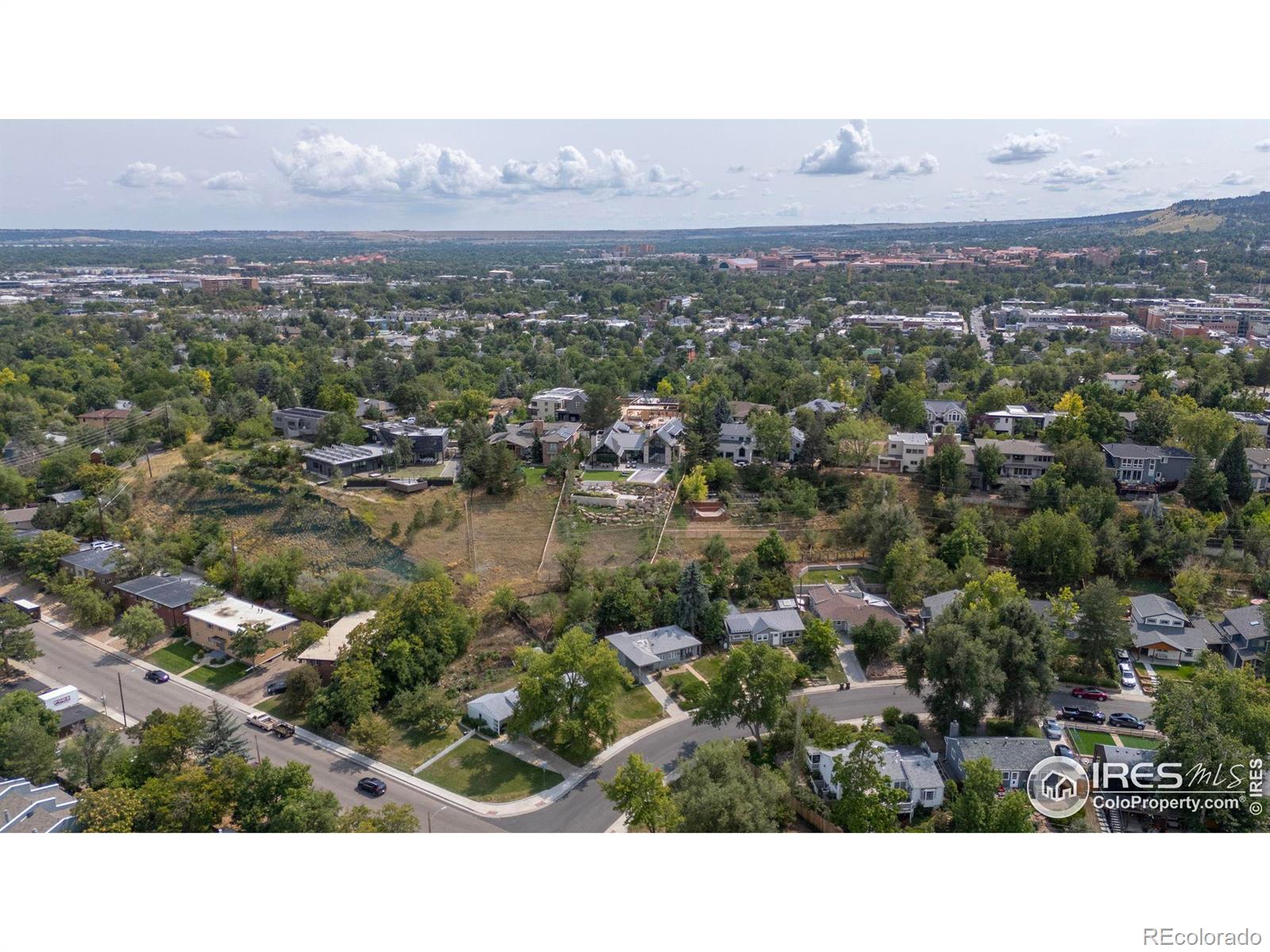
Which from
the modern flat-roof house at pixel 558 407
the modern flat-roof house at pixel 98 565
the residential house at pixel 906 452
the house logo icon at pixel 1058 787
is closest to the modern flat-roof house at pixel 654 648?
the house logo icon at pixel 1058 787

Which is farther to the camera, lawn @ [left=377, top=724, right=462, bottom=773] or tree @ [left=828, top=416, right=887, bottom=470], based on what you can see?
tree @ [left=828, top=416, right=887, bottom=470]

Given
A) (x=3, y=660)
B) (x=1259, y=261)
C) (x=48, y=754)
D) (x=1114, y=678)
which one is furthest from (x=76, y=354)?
(x=1259, y=261)

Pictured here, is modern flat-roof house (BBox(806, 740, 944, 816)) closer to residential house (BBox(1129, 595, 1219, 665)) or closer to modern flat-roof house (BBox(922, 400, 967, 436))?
residential house (BBox(1129, 595, 1219, 665))

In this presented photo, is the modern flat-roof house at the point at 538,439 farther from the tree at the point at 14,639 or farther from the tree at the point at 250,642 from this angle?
the tree at the point at 14,639

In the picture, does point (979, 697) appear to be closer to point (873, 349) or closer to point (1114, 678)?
point (1114, 678)

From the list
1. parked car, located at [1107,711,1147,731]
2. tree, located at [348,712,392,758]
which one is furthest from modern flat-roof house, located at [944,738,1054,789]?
A: tree, located at [348,712,392,758]

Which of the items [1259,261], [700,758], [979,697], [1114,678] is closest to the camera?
[700,758]
